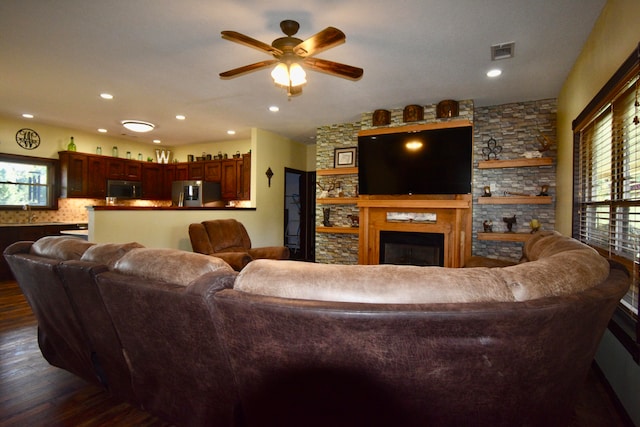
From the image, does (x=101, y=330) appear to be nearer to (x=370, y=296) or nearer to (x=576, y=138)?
(x=370, y=296)

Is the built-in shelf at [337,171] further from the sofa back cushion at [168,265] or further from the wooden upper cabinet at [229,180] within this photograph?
the sofa back cushion at [168,265]

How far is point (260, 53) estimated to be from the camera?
300cm

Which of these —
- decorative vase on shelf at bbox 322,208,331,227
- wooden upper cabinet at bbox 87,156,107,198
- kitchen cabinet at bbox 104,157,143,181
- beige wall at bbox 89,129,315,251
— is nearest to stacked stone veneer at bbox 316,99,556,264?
decorative vase on shelf at bbox 322,208,331,227

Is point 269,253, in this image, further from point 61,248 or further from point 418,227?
point 61,248

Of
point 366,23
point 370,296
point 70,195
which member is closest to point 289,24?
point 366,23

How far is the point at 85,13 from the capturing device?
236cm

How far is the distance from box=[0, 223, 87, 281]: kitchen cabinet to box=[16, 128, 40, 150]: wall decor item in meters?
1.53

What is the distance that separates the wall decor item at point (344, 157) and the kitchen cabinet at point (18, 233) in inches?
198

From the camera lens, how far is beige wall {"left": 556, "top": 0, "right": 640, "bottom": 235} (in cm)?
184

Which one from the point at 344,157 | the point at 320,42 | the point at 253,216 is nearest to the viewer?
the point at 320,42

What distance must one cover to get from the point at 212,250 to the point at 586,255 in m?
3.76

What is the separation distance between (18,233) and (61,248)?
15.5 feet

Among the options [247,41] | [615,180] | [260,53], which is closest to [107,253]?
[247,41]

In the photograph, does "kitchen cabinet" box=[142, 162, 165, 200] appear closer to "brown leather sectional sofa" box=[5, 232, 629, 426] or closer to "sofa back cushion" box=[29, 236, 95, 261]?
"sofa back cushion" box=[29, 236, 95, 261]
